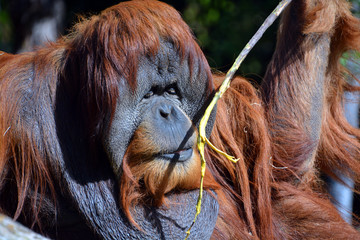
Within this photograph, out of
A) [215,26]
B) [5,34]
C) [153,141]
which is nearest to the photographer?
[153,141]

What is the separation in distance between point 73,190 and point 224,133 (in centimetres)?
94

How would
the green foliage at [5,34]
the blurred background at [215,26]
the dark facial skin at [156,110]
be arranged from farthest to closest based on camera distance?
1. the green foliage at [5,34]
2. the blurred background at [215,26]
3. the dark facial skin at [156,110]

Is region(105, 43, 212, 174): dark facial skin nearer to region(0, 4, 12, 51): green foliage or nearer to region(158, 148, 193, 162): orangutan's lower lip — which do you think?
region(158, 148, 193, 162): orangutan's lower lip

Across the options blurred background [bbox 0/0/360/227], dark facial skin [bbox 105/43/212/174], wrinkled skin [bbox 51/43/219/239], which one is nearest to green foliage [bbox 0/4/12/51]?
blurred background [bbox 0/0/360/227]

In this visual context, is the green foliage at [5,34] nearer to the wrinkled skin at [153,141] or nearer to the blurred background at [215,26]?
the blurred background at [215,26]

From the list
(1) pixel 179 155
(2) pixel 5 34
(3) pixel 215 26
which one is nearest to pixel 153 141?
(1) pixel 179 155

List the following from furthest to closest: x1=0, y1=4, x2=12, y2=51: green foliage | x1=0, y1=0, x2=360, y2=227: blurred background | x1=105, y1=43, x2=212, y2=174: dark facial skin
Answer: x1=0, y1=4, x2=12, y2=51: green foliage, x1=0, y1=0, x2=360, y2=227: blurred background, x1=105, y1=43, x2=212, y2=174: dark facial skin

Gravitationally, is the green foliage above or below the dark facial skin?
below

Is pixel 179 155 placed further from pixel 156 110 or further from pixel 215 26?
pixel 215 26

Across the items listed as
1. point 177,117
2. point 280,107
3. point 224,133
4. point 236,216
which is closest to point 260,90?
point 280,107

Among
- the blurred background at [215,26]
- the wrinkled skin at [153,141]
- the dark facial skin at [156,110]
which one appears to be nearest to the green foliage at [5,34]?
the blurred background at [215,26]

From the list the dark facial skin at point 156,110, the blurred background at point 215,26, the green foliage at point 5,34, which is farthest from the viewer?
the green foliage at point 5,34

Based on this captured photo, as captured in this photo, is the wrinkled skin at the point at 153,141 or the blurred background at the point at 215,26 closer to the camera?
the wrinkled skin at the point at 153,141

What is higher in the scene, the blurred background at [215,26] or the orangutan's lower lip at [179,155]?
the orangutan's lower lip at [179,155]
